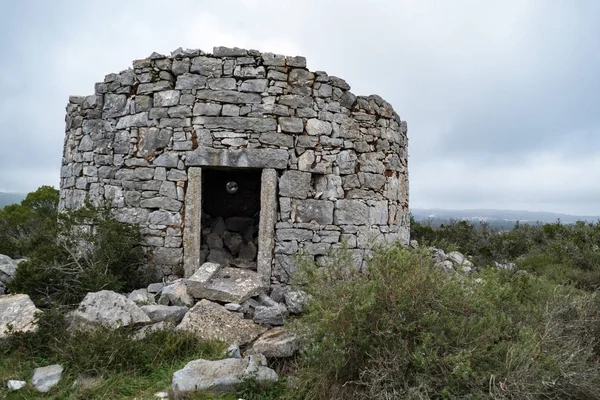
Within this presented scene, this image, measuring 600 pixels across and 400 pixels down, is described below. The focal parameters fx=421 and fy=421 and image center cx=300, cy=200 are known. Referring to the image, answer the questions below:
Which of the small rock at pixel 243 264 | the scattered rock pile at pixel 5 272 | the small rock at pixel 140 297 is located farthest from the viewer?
the small rock at pixel 243 264

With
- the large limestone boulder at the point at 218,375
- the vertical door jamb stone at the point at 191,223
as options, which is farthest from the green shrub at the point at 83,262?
the large limestone boulder at the point at 218,375

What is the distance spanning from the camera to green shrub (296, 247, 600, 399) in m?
→ 2.89

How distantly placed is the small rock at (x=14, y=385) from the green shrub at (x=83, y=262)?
146 centimetres

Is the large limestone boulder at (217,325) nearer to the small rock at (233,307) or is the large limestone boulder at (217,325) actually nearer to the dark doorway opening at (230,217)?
the small rock at (233,307)

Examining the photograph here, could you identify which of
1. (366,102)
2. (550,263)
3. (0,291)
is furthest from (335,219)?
(550,263)

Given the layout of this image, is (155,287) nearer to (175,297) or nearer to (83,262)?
(175,297)

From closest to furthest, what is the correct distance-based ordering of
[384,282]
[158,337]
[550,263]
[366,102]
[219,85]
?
[384,282] < [158,337] < [219,85] < [366,102] < [550,263]

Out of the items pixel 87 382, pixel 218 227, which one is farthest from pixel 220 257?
pixel 87 382

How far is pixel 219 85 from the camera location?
19.4ft

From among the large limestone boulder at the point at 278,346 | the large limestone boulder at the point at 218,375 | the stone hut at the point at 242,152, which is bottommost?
the large limestone boulder at the point at 218,375

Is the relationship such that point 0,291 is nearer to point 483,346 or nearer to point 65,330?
point 65,330

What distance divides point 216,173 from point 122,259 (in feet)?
10.4

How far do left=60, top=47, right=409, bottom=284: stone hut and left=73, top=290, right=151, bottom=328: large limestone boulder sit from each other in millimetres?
1520

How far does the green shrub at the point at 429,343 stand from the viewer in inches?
114
